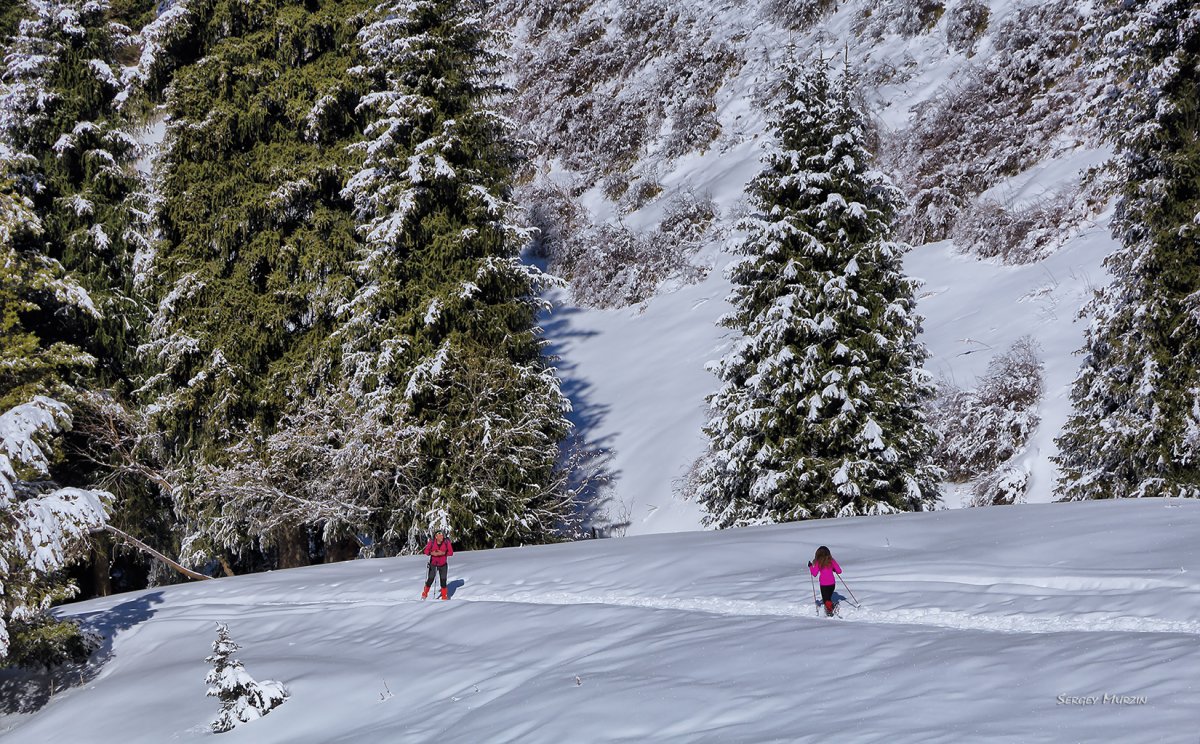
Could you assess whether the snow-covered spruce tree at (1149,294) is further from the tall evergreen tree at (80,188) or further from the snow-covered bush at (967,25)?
the tall evergreen tree at (80,188)

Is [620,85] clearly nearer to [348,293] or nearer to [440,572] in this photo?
[348,293]

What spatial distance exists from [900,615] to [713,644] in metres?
2.33

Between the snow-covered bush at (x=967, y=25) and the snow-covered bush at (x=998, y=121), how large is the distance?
5.95 feet

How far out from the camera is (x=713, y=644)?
10.4 metres

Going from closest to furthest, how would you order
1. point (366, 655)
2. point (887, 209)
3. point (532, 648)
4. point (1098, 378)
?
point (532, 648) → point (366, 655) → point (1098, 378) → point (887, 209)

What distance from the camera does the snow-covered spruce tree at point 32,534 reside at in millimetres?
12211

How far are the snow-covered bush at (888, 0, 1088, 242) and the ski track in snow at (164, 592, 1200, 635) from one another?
21.6 meters

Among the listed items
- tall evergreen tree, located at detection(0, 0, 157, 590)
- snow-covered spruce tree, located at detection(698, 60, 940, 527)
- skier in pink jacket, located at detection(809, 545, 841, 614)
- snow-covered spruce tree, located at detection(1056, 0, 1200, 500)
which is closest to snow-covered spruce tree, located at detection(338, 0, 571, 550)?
snow-covered spruce tree, located at detection(698, 60, 940, 527)

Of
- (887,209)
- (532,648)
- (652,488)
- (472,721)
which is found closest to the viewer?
(472,721)

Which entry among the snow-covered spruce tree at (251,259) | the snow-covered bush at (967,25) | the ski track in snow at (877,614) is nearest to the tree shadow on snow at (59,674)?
the snow-covered spruce tree at (251,259)

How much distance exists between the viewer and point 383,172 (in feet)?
65.3

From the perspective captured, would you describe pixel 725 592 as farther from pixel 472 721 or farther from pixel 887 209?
pixel 887 209

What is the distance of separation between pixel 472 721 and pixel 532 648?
2.26 metres

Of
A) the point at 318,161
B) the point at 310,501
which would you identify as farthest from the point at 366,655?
the point at 318,161
